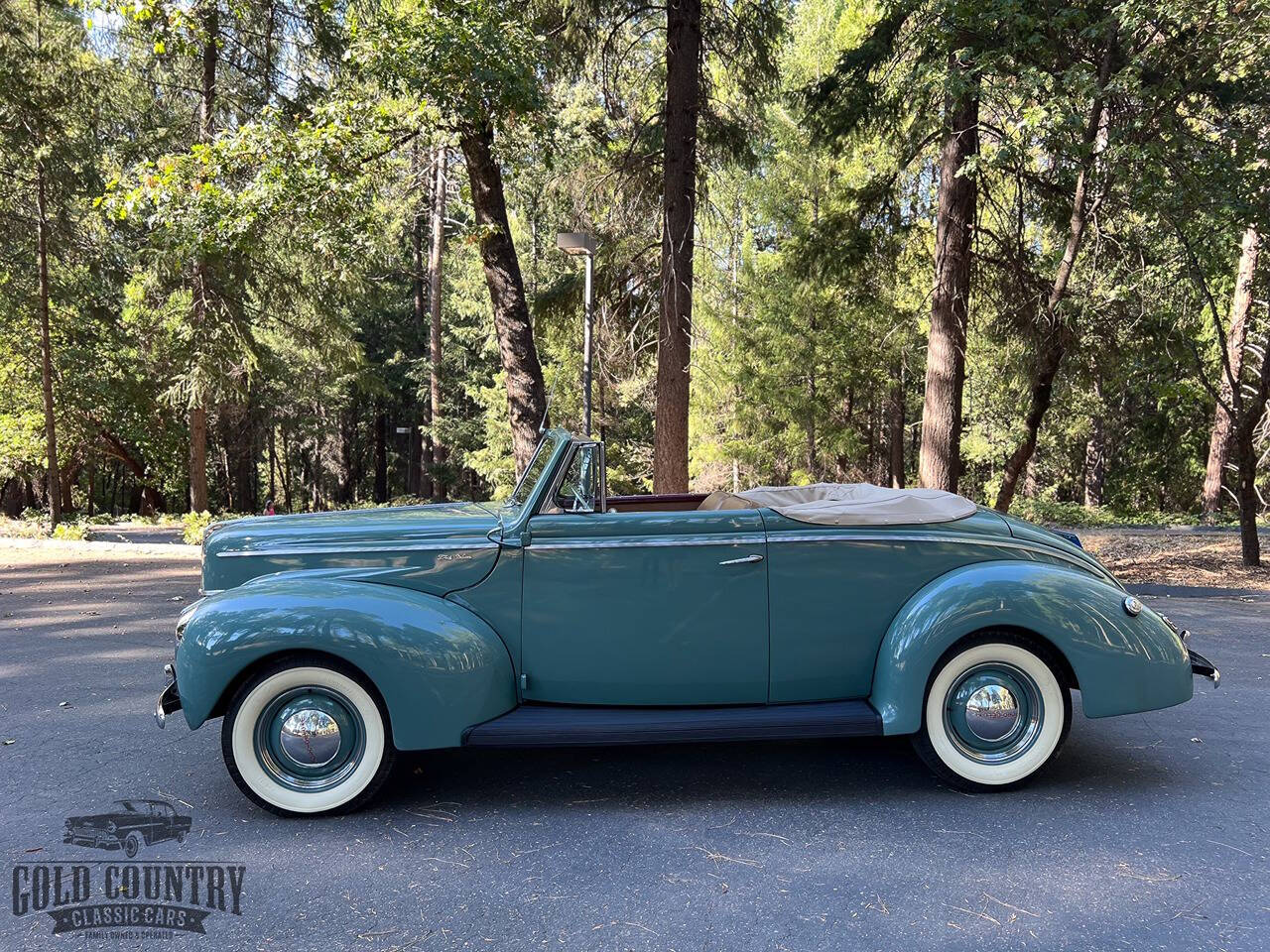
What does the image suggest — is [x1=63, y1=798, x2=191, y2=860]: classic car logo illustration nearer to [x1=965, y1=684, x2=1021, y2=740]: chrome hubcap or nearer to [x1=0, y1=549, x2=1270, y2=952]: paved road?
[x1=0, y1=549, x2=1270, y2=952]: paved road

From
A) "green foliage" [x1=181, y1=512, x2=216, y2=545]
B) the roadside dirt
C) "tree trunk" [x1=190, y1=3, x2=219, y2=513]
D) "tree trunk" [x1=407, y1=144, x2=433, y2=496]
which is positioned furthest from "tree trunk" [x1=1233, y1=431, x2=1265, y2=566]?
"tree trunk" [x1=407, y1=144, x2=433, y2=496]

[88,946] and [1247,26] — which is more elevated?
[1247,26]

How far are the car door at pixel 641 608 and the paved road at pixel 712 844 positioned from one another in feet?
1.72

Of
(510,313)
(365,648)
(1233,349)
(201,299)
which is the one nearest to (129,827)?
(365,648)

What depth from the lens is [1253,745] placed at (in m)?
4.27

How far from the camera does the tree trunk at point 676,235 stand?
399 inches

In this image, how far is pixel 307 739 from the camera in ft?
11.5

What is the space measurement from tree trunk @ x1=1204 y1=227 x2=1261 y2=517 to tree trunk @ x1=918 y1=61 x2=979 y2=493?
8827 mm

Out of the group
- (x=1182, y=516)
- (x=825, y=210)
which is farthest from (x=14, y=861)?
(x=1182, y=516)

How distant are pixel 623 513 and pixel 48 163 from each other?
1543 cm

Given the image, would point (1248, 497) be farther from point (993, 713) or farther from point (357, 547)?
point (357, 547)

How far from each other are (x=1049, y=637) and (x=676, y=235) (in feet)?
25.0

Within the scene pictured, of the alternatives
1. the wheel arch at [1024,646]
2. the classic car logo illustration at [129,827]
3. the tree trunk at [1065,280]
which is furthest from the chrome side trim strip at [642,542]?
the tree trunk at [1065,280]

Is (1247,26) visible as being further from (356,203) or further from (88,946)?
(88,946)
